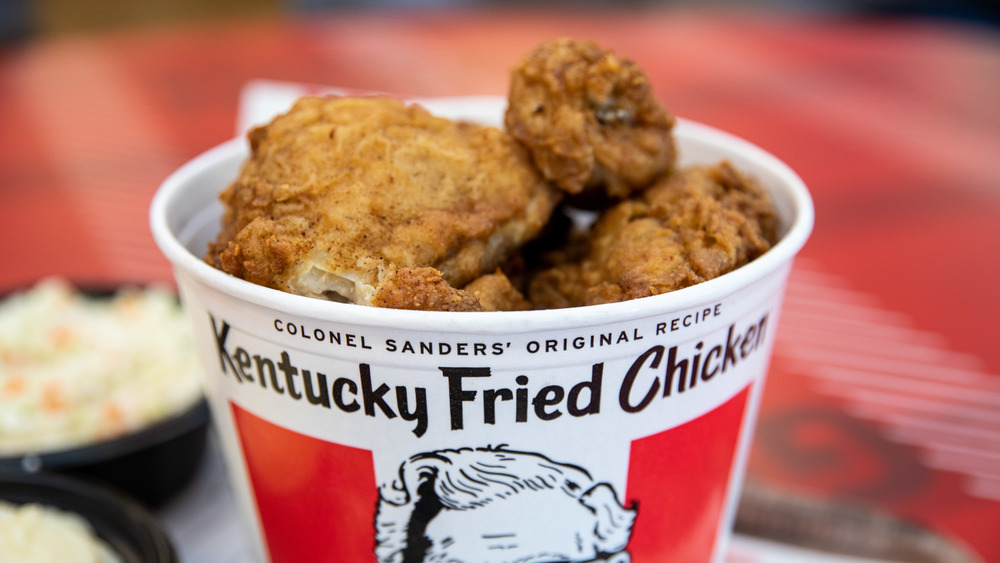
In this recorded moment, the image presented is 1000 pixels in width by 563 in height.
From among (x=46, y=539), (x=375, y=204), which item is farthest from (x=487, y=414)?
(x=46, y=539)

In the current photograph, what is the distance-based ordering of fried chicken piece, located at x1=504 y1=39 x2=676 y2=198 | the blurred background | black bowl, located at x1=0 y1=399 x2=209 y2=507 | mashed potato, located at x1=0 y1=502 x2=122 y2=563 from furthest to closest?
the blurred background
black bowl, located at x1=0 y1=399 x2=209 y2=507
mashed potato, located at x1=0 y1=502 x2=122 y2=563
fried chicken piece, located at x1=504 y1=39 x2=676 y2=198

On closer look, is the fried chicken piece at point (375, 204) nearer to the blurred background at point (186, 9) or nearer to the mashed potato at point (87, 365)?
the mashed potato at point (87, 365)

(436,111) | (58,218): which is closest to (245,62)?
(58,218)

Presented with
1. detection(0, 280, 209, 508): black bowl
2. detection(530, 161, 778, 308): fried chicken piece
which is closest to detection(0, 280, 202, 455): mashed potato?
detection(0, 280, 209, 508): black bowl

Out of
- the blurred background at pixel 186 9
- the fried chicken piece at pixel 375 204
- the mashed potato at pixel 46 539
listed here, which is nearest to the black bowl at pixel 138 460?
the mashed potato at pixel 46 539

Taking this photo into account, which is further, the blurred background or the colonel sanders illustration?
the blurred background

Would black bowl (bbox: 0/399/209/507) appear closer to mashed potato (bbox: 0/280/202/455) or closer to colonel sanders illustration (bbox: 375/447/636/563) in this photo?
mashed potato (bbox: 0/280/202/455)
